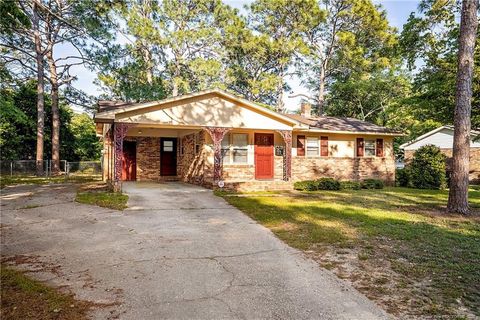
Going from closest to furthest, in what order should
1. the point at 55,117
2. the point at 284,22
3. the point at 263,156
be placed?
the point at 263,156, the point at 55,117, the point at 284,22

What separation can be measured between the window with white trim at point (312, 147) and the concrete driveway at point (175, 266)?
402 inches

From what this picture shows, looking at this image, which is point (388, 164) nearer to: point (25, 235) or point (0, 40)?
point (25, 235)

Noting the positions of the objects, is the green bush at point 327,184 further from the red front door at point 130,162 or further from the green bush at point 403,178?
the red front door at point 130,162

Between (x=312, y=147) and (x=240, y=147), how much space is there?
4.50 m

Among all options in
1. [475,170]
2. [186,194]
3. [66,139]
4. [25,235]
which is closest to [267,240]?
[25,235]

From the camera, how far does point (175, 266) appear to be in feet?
15.8

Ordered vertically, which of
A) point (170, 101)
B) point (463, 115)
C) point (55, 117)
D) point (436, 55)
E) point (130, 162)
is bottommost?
point (130, 162)

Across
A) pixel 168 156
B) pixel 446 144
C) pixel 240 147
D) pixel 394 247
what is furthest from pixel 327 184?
pixel 446 144

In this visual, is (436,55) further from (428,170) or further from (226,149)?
(226,149)

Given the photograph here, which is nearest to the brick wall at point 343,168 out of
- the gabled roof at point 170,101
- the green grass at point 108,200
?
the gabled roof at point 170,101

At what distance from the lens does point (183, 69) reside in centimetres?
2912

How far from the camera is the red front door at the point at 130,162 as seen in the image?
17.8 m

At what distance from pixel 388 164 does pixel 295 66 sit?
57.5 feet

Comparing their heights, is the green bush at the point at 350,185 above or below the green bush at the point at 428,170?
below
